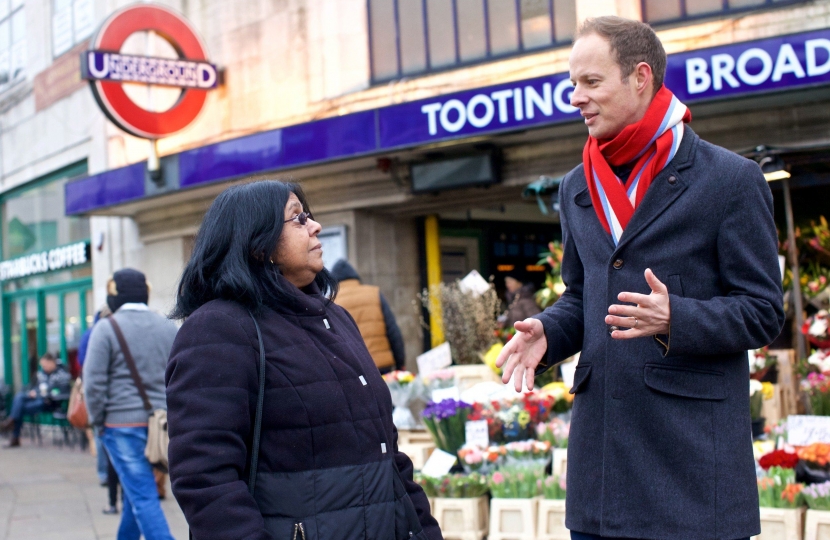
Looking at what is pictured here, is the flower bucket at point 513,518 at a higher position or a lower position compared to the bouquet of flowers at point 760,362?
lower

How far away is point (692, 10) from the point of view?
29.5 ft

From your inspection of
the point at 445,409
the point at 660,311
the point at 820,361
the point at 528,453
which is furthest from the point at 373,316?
the point at 660,311

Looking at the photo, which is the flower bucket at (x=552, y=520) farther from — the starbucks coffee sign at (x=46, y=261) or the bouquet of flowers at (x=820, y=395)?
the starbucks coffee sign at (x=46, y=261)

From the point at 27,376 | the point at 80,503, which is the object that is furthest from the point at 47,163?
the point at 80,503

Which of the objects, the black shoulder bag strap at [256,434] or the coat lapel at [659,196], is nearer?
the coat lapel at [659,196]

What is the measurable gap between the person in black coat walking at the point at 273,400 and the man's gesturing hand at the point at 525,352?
0.41 metres

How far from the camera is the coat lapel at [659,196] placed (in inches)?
84.1

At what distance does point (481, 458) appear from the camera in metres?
5.47

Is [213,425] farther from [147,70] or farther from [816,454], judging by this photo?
[147,70]

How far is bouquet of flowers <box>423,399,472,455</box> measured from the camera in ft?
19.0

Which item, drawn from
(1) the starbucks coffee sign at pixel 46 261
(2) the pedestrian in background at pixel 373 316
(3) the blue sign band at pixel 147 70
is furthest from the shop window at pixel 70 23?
(2) the pedestrian in background at pixel 373 316

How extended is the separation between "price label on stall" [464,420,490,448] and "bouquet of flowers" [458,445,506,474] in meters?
0.12

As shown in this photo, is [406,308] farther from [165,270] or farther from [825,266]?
[825,266]

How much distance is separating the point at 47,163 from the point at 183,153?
617cm
